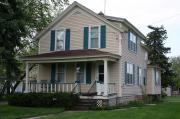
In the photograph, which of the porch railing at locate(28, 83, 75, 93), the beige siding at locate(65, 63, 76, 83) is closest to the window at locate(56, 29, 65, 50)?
the beige siding at locate(65, 63, 76, 83)

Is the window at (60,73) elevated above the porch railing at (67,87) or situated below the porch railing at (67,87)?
above

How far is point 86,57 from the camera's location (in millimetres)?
25422

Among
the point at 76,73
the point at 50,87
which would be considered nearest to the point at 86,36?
the point at 76,73

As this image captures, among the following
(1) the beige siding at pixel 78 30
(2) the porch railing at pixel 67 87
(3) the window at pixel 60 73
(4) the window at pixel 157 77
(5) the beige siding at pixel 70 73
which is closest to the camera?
(2) the porch railing at pixel 67 87

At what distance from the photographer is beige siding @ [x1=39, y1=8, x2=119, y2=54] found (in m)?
27.2

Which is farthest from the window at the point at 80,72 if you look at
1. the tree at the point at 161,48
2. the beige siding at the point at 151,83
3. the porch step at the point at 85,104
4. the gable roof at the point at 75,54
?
the tree at the point at 161,48

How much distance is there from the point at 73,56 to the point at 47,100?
3.75 m

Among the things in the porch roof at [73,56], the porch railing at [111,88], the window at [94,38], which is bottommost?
the porch railing at [111,88]

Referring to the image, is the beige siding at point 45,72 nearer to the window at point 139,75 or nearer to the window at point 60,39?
the window at point 60,39

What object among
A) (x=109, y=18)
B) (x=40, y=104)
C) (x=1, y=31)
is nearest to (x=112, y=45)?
(x=109, y=18)

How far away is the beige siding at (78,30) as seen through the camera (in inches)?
1072

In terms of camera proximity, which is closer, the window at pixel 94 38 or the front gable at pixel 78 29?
the front gable at pixel 78 29

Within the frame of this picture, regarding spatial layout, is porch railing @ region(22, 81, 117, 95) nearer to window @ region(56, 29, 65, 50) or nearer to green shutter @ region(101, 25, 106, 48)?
green shutter @ region(101, 25, 106, 48)

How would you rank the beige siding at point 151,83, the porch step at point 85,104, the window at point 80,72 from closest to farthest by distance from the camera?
the porch step at point 85,104
the window at point 80,72
the beige siding at point 151,83
